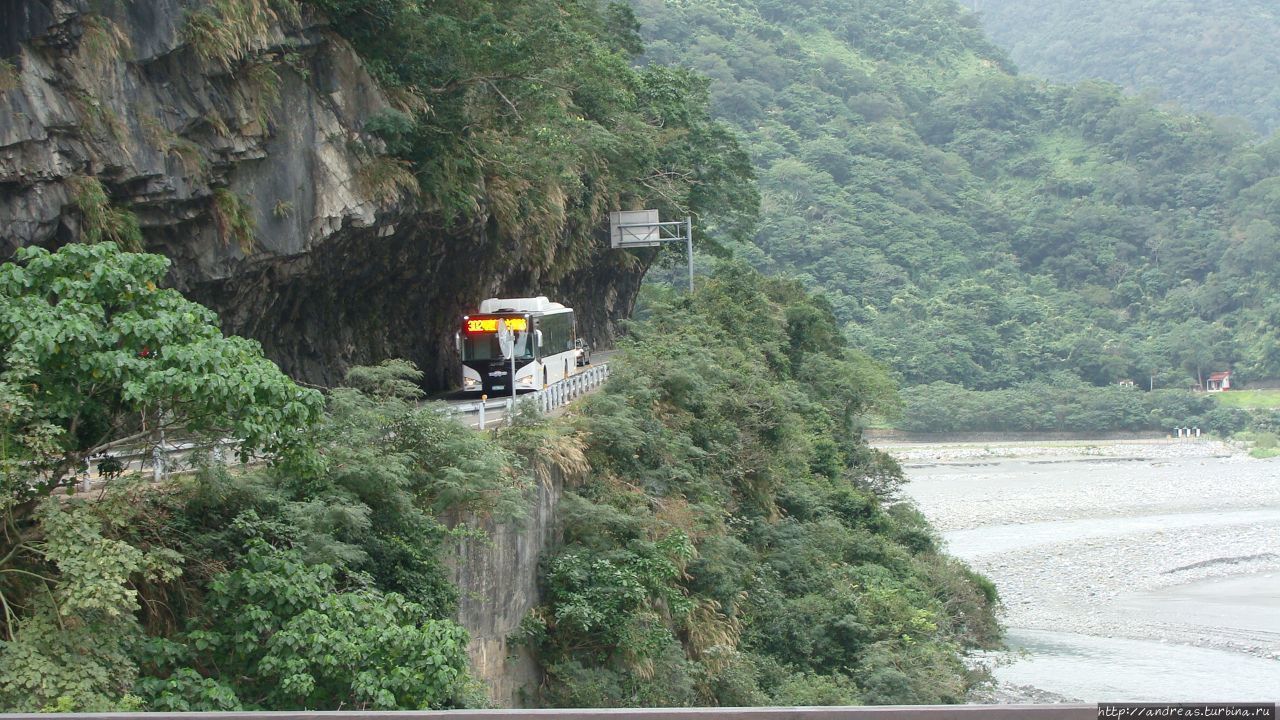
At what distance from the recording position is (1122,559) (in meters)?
49.9

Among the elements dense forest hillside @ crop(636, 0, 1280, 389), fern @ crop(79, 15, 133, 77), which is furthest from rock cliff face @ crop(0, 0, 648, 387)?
dense forest hillside @ crop(636, 0, 1280, 389)

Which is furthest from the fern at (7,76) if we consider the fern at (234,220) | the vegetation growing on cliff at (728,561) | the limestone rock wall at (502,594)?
the vegetation growing on cliff at (728,561)

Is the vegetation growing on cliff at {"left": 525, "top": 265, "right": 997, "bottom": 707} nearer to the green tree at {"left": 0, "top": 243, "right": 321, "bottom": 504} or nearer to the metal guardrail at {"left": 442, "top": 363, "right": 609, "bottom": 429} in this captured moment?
the metal guardrail at {"left": 442, "top": 363, "right": 609, "bottom": 429}

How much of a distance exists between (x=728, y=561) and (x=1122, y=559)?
34331 mm

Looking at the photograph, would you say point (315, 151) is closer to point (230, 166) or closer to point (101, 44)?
point (230, 166)

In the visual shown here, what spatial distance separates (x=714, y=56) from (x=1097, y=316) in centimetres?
4028

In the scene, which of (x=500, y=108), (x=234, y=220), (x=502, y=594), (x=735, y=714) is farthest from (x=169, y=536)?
(x=500, y=108)

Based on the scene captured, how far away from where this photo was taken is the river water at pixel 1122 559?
105 ft

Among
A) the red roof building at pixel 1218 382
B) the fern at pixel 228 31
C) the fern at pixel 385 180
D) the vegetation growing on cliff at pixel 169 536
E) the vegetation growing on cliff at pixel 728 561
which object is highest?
the fern at pixel 228 31

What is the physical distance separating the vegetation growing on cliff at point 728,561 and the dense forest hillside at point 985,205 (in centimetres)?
6444

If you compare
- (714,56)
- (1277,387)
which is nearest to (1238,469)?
(1277,387)

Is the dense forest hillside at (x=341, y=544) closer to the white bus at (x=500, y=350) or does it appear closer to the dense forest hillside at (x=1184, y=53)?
the white bus at (x=500, y=350)

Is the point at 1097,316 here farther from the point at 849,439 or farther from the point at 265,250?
the point at 265,250

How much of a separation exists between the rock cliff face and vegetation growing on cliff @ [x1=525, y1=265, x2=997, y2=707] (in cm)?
504
